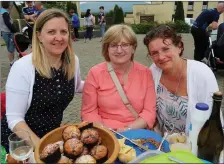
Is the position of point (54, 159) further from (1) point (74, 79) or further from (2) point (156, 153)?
(1) point (74, 79)

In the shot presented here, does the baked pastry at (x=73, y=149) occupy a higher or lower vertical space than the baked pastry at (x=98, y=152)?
higher

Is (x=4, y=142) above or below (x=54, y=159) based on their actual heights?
below

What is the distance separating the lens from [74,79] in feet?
6.78

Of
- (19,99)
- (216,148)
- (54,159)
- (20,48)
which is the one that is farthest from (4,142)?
(20,48)

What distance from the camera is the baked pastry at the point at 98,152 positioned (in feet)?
3.58

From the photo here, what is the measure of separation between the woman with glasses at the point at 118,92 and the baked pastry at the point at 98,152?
808 millimetres

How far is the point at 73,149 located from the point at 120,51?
113 centimetres

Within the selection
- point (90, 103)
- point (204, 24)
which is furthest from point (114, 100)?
point (204, 24)

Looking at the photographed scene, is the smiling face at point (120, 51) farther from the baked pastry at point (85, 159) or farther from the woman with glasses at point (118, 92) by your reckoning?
the baked pastry at point (85, 159)

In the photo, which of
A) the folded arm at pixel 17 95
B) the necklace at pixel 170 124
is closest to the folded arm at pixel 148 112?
the necklace at pixel 170 124

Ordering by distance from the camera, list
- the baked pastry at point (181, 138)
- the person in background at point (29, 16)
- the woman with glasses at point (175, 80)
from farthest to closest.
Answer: the person in background at point (29, 16) < the woman with glasses at point (175, 80) < the baked pastry at point (181, 138)

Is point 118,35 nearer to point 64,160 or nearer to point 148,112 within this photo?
point 148,112

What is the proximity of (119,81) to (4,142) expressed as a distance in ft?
3.47

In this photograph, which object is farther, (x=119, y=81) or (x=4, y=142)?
(x=119, y=81)
